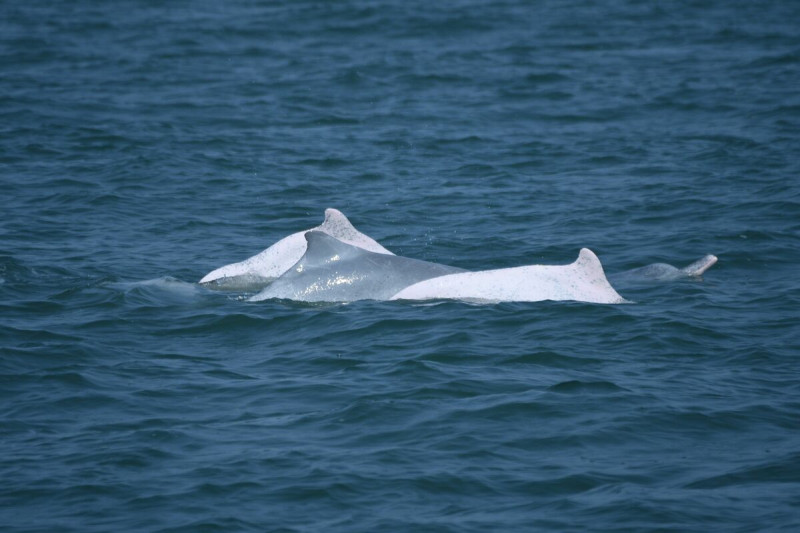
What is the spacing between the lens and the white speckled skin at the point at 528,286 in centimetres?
1423

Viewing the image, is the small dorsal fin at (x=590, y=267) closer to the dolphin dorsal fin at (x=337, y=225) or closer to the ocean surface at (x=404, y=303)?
the ocean surface at (x=404, y=303)

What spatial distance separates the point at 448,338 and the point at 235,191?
33.5ft

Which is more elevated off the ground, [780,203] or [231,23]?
[231,23]

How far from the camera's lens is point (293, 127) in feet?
89.5

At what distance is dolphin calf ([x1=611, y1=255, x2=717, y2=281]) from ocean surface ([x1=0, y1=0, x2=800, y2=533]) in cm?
29

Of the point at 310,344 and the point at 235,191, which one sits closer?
the point at 310,344

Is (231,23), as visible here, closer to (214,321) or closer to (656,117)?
(656,117)

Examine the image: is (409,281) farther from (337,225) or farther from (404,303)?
(337,225)

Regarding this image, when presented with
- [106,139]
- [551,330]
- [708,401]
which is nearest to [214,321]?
[551,330]

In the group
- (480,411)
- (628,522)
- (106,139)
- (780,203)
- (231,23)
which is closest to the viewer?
(628,522)

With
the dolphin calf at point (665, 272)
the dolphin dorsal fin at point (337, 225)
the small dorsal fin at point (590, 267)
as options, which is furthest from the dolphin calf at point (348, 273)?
the dolphin calf at point (665, 272)

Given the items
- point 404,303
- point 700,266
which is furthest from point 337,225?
point 700,266

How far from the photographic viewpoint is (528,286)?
46.9ft

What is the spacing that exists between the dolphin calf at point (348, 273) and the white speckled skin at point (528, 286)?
0.22 metres
